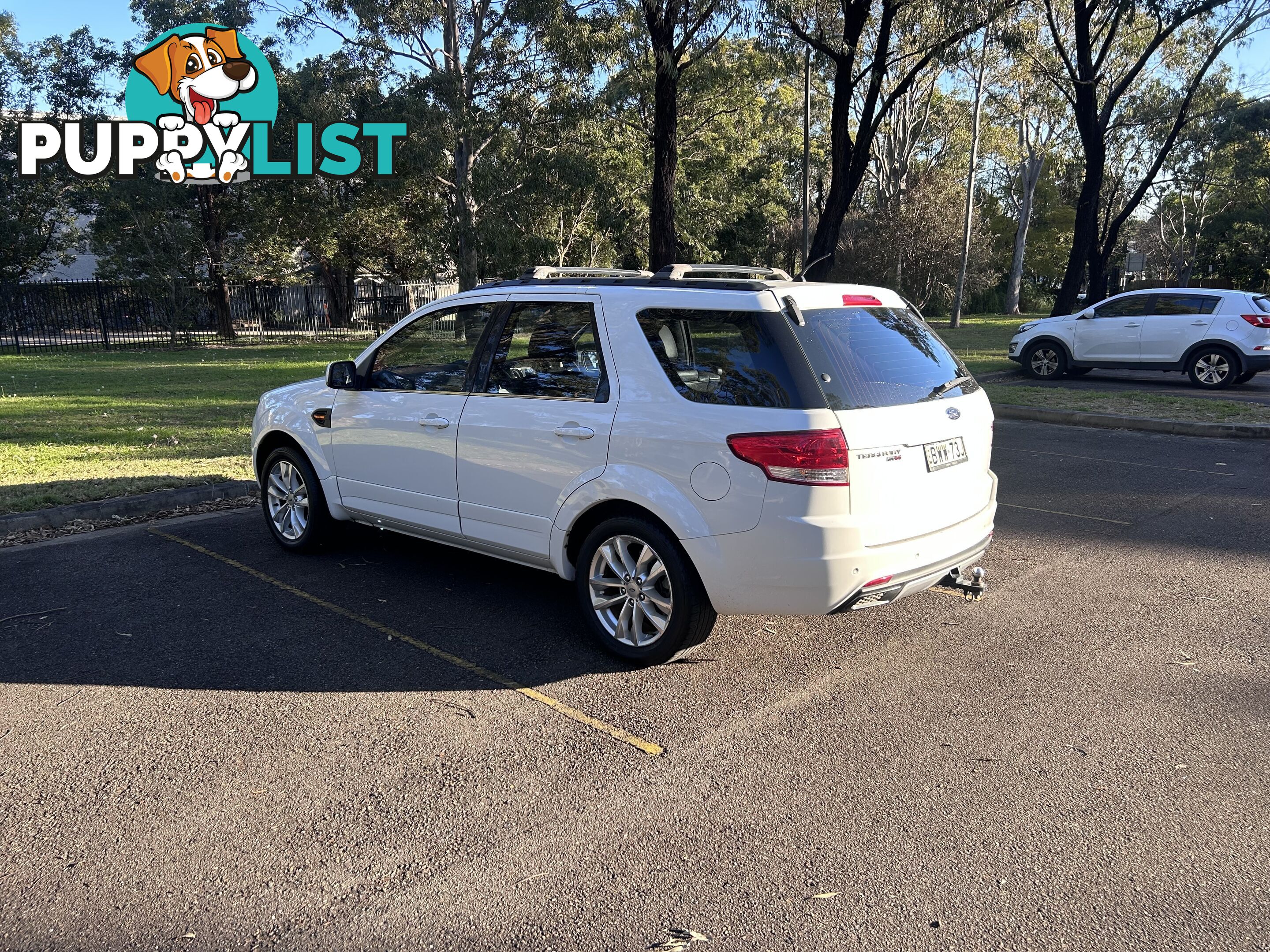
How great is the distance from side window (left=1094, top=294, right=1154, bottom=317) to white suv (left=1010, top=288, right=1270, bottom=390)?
11mm

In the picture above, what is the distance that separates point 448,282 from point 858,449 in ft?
109

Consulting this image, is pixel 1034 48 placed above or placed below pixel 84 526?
above

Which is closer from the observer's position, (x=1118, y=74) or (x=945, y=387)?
(x=945, y=387)

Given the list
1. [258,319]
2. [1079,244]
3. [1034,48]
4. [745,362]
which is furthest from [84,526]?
[1034,48]

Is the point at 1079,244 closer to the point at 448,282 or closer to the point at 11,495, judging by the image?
the point at 448,282

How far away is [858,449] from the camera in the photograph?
161 inches

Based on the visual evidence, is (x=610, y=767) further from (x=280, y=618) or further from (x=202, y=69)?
(x=202, y=69)

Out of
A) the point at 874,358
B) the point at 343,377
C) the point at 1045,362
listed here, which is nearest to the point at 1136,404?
the point at 1045,362

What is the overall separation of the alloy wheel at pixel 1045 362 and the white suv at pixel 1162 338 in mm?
12

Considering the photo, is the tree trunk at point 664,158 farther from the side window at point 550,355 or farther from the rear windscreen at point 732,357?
the rear windscreen at point 732,357

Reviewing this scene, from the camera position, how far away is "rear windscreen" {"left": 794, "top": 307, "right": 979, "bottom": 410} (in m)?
4.23

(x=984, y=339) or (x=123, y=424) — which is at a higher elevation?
(x=984, y=339)

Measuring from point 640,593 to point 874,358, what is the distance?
1581mm

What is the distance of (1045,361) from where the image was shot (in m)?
17.5
